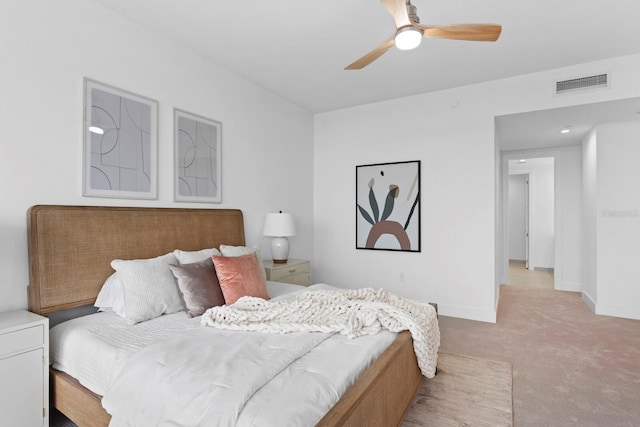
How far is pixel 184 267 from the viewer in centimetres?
240

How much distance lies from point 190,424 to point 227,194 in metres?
2.62

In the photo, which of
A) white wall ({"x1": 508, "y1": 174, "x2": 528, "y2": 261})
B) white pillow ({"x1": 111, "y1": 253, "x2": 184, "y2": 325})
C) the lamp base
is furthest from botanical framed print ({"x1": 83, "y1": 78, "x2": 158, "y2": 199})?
white wall ({"x1": 508, "y1": 174, "x2": 528, "y2": 261})

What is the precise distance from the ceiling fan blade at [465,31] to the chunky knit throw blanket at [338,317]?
1705 mm

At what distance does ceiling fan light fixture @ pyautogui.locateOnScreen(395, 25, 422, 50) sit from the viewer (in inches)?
80.4

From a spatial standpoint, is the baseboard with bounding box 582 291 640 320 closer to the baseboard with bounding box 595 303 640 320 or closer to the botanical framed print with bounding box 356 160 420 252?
the baseboard with bounding box 595 303 640 320

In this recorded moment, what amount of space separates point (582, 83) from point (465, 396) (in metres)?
3.26

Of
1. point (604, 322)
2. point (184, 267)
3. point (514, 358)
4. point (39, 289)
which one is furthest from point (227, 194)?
point (604, 322)

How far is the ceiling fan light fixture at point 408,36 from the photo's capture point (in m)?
2.04

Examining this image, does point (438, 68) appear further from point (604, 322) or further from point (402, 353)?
point (604, 322)

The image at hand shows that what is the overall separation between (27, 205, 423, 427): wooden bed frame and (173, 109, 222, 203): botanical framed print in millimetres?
243

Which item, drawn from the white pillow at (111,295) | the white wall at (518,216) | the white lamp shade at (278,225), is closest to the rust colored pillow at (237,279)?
the white pillow at (111,295)

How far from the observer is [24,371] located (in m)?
1.79

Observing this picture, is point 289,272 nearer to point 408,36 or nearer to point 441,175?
point 441,175

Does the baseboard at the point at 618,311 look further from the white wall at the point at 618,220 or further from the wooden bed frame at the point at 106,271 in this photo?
the wooden bed frame at the point at 106,271
